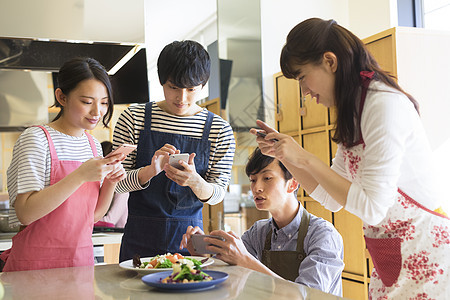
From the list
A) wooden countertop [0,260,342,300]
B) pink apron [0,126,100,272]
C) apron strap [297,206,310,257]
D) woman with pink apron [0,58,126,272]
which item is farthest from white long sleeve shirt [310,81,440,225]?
pink apron [0,126,100,272]

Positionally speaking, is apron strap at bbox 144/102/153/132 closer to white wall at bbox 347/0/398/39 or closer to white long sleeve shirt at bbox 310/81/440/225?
white long sleeve shirt at bbox 310/81/440/225

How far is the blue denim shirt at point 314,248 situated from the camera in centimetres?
181

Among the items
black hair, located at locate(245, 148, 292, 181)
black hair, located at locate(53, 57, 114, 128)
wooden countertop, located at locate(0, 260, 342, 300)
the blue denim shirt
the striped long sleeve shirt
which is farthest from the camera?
black hair, located at locate(245, 148, 292, 181)

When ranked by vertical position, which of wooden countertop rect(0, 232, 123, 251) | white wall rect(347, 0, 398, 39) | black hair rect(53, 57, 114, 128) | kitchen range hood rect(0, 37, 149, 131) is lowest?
wooden countertop rect(0, 232, 123, 251)

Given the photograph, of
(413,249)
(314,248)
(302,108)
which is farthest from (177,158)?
(302,108)

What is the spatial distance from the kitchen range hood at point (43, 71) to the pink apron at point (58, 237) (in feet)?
5.82

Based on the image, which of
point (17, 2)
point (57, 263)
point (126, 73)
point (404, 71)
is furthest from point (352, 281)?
point (17, 2)

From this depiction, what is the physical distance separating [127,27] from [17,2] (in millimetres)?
684

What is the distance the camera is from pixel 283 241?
211 cm

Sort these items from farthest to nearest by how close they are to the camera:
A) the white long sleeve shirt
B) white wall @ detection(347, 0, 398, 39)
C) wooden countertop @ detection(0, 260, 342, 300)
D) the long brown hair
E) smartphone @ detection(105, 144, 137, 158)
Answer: white wall @ detection(347, 0, 398, 39)
smartphone @ detection(105, 144, 137, 158)
the long brown hair
the white long sleeve shirt
wooden countertop @ detection(0, 260, 342, 300)

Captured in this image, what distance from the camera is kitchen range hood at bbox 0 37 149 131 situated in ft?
11.4

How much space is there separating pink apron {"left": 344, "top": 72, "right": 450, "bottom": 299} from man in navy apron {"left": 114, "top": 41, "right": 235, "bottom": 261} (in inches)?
30.0

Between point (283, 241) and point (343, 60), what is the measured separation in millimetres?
896

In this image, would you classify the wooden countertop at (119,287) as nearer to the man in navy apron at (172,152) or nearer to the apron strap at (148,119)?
the man in navy apron at (172,152)
